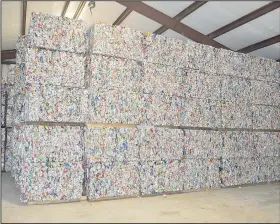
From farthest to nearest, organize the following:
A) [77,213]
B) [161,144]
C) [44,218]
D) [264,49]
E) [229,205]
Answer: [264,49] → [161,144] → [229,205] → [77,213] → [44,218]

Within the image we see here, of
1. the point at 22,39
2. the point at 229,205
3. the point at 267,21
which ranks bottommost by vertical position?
the point at 229,205

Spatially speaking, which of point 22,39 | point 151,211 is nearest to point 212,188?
point 151,211

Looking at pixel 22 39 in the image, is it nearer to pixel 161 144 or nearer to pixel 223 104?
pixel 161 144

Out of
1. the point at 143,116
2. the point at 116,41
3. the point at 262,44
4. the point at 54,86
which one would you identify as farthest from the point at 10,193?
the point at 262,44

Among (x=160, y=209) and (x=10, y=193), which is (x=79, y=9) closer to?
(x=10, y=193)

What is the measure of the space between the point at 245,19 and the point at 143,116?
12.9 feet

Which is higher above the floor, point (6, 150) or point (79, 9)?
point (79, 9)

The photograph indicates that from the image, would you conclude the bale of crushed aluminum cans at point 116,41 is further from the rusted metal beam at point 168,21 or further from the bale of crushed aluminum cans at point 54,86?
the rusted metal beam at point 168,21

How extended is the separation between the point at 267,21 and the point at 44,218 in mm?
7181

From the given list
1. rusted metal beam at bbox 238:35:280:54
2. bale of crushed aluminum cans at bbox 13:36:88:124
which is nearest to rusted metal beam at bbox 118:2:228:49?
rusted metal beam at bbox 238:35:280:54

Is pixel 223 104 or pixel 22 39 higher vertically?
pixel 22 39

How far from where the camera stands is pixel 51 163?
594 cm

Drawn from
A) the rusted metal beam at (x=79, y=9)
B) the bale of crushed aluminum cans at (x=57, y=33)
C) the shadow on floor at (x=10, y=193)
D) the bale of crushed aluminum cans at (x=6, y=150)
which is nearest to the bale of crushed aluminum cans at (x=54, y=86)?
the bale of crushed aluminum cans at (x=57, y=33)

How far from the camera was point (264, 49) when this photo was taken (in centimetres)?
966
